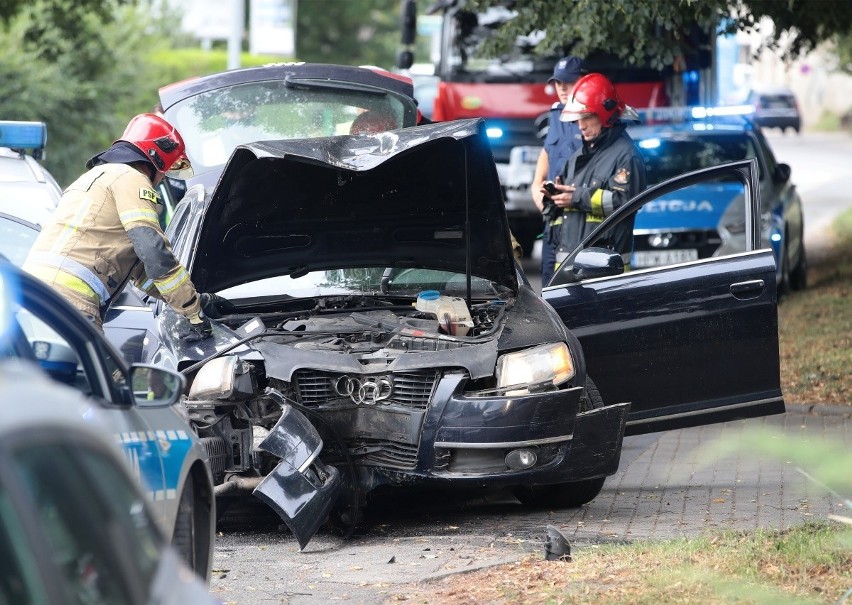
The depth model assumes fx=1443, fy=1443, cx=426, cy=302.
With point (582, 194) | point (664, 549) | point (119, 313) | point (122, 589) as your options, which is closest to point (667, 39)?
point (582, 194)

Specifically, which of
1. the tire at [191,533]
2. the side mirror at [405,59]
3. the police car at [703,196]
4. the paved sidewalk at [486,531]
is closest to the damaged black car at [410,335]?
the paved sidewalk at [486,531]

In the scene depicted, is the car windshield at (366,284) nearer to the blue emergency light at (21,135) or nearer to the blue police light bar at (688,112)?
the blue emergency light at (21,135)

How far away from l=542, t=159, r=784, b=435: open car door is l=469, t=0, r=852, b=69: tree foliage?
109 inches

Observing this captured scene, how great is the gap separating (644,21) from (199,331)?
4741 mm

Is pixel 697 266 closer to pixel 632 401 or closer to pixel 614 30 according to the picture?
pixel 632 401

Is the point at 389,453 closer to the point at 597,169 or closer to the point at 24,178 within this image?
the point at 597,169

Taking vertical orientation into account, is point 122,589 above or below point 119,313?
A: above

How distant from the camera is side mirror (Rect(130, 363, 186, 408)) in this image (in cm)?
418

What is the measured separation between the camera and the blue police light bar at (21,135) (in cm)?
833

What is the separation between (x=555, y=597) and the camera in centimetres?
497

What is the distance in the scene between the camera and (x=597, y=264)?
6.96 m

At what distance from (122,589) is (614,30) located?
8346mm

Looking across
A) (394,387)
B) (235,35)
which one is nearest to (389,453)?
(394,387)

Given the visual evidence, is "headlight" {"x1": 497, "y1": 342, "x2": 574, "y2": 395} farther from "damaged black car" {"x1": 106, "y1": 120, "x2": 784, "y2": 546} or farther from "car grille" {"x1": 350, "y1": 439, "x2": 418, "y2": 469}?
"car grille" {"x1": 350, "y1": 439, "x2": 418, "y2": 469}
